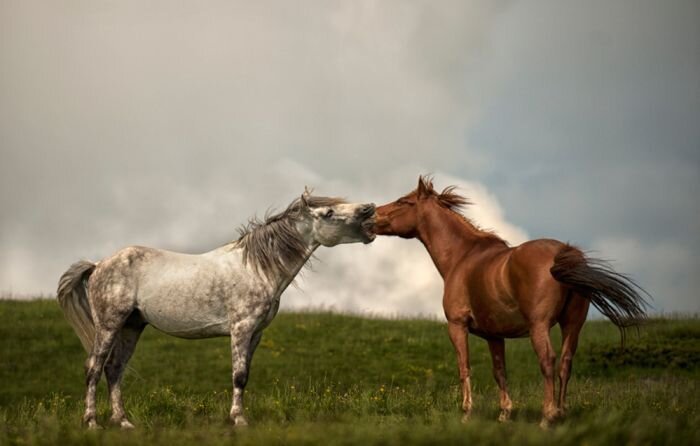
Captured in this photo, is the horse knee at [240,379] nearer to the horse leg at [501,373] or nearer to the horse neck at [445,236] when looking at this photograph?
the horse neck at [445,236]

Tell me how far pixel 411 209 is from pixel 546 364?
3.25 metres

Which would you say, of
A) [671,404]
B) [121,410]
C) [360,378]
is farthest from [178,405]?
[360,378]

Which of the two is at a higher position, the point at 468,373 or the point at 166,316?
the point at 166,316

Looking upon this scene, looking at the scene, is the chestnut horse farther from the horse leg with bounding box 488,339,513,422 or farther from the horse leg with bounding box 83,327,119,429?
the horse leg with bounding box 83,327,119,429

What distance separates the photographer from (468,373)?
33.9ft

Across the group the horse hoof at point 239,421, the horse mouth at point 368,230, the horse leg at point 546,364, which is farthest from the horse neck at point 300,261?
the horse leg at point 546,364

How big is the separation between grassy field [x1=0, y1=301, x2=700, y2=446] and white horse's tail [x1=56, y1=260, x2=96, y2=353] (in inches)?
37.6

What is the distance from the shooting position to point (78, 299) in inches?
461

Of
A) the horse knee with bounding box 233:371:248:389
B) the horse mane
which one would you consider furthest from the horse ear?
the horse knee with bounding box 233:371:248:389

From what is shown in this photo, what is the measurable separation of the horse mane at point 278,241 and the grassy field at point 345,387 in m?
2.13

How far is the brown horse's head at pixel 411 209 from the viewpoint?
11.5 m

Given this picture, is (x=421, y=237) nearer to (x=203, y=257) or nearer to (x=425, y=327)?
(x=203, y=257)

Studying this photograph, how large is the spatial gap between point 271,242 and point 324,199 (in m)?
0.97

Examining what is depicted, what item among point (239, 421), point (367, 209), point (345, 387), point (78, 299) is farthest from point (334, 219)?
point (345, 387)
